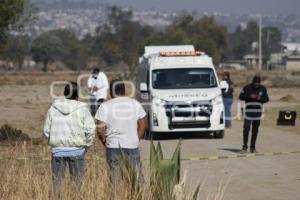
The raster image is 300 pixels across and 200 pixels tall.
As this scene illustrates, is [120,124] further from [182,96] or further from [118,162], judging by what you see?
[182,96]

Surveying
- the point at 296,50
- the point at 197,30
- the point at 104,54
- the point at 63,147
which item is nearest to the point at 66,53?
the point at 104,54

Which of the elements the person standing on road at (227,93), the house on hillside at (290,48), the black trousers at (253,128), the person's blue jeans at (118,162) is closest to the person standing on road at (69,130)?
the person's blue jeans at (118,162)

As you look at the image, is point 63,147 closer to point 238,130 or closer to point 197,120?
point 197,120

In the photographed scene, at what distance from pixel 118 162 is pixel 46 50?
124199 mm

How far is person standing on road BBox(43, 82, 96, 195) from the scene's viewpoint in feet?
32.2

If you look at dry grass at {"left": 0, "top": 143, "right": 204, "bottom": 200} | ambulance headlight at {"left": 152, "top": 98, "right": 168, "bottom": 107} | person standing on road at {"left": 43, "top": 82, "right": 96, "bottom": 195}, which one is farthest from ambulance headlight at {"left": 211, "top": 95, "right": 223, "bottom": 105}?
dry grass at {"left": 0, "top": 143, "right": 204, "bottom": 200}

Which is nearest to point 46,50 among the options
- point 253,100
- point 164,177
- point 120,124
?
point 253,100

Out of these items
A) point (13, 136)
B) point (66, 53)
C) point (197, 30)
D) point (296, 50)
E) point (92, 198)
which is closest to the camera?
point (92, 198)

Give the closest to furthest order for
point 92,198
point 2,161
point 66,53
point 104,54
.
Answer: point 92,198
point 2,161
point 66,53
point 104,54

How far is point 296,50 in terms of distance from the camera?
174625 mm

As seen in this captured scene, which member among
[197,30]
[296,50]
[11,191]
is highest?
→ [11,191]

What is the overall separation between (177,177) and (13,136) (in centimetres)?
1072

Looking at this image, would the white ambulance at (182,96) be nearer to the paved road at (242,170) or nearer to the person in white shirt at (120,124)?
the paved road at (242,170)

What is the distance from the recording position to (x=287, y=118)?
2527 cm
